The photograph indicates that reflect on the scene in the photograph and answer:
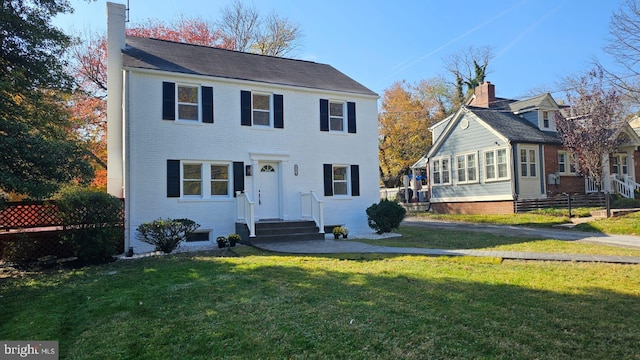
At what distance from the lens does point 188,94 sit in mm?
13391

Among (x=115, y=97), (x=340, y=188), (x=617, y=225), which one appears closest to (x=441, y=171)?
(x=617, y=225)

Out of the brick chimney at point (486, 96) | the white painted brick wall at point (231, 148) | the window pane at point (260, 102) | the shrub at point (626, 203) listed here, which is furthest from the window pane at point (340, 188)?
the brick chimney at point (486, 96)

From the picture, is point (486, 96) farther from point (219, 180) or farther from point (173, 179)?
point (173, 179)

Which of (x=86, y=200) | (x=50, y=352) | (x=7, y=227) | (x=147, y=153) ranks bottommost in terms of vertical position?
(x=50, y=352)

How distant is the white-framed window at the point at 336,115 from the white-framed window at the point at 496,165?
10.1m

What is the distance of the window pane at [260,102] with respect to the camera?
47.4 feet

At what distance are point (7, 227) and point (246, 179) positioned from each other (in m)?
6.62

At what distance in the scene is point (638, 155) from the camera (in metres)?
23.7

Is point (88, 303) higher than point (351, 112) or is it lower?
lower

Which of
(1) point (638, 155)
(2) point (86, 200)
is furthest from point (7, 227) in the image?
(1) point (638, 155)

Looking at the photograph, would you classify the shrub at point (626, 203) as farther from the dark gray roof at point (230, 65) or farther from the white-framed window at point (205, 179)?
the white-framed window at point (205, 179)

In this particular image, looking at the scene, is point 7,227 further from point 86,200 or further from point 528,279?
point 528,279

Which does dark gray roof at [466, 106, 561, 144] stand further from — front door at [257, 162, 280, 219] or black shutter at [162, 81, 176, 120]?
black shutter at [162, 81, 176, 120]

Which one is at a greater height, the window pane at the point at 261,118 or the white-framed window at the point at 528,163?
the window pane at the point at 261,118
